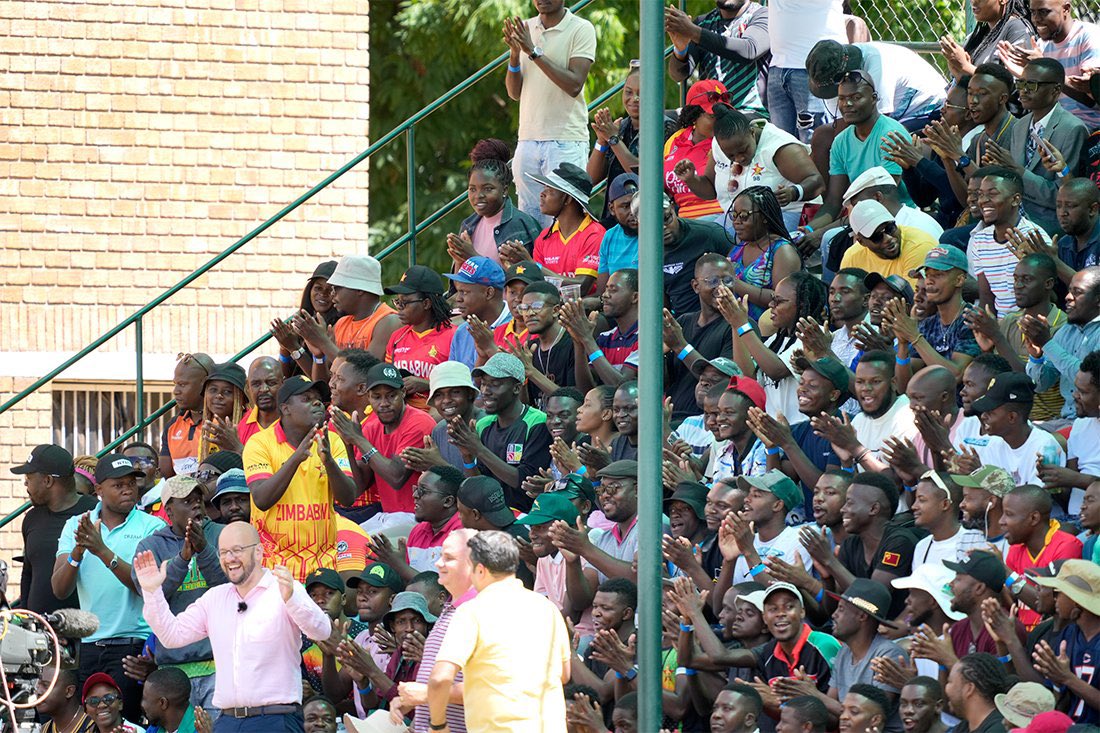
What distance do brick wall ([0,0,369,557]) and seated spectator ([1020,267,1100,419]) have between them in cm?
884

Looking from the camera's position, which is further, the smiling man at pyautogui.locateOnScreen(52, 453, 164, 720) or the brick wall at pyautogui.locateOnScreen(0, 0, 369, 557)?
the brick wall at pyautogui.locateOnScreen(0, 0, 369, 557)

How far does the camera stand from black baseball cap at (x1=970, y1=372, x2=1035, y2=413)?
1080cm

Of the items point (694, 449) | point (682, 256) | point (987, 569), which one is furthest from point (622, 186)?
point (987, 569)

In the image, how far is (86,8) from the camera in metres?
18.9

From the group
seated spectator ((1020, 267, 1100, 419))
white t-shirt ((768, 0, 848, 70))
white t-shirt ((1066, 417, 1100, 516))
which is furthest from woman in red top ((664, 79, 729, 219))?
white t-shirt ((1066, 417, 1100, 516))

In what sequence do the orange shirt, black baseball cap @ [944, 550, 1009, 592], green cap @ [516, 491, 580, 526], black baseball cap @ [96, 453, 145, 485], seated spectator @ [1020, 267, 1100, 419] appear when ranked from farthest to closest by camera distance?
the orange shirt
black baseball cap @ [96, 453, 145, 485]
green cap @ [516, 491, 580, 526]
seated spectator @ [1020, 267, 1100, 419]
black baseball cap @ [944, 550, 1009, 592]

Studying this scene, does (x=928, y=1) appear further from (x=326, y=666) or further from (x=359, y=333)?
(x=326, y=666)

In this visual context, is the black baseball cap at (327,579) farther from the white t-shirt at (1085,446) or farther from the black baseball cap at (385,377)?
the white t-shirt at (1085,446)

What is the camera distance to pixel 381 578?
12.3 m

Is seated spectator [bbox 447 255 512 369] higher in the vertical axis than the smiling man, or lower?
higher

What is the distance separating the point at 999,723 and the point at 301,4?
468 inches

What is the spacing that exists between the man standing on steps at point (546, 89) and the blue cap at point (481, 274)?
1.22m

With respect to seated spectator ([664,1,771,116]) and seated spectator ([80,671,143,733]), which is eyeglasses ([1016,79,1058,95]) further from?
seated spectator ([80,671,143,733])

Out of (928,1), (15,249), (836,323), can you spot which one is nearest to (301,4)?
(15,249)
